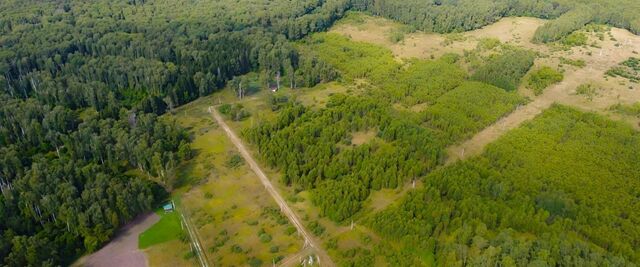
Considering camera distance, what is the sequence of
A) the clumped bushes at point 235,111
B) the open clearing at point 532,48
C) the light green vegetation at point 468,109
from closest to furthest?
1. the light green vegetation at point 468,109
2. the open clearing at point 532,48
3. the clumped bushes at point 235,111

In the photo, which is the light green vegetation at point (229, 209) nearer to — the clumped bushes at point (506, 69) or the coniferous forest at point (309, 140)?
the coniferous forest at point (309, 140)

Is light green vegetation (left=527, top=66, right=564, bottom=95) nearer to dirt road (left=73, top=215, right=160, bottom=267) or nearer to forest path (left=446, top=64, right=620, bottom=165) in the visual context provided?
forest path (left=446, top=64, right=620, bottom=165)

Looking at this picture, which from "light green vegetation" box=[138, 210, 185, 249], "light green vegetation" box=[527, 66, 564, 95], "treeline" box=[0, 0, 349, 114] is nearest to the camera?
"light green vegetation" box=[138, 210, 185, 249]

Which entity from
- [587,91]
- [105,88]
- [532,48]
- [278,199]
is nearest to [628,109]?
[587,91]

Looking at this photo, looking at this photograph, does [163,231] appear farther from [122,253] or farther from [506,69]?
[506,69]

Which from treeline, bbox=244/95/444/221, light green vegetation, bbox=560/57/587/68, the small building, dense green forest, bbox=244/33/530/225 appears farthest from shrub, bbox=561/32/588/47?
the small building

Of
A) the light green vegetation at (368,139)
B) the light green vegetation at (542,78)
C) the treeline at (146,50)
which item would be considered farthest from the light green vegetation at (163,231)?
the light green vegetation at (542,78)

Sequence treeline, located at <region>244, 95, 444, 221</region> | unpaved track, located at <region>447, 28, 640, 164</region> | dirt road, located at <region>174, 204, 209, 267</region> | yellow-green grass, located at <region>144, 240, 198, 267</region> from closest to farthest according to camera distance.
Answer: yellow-green grass, located at <region>144, 240, 198, 267</region> → dirt road, located at <region>174, 204, 209, 267</region> → treeline, located at <region>244, 95, 444, 221</region> → unpaved track, located at <region>447, 28, 640, 164</region>
